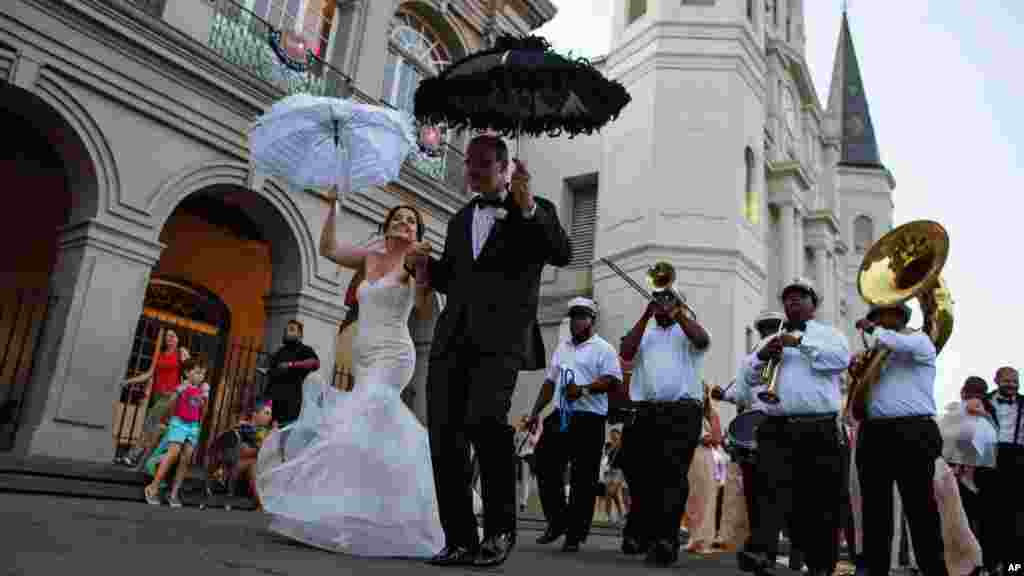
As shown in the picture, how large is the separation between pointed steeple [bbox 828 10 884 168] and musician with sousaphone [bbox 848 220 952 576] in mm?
41281

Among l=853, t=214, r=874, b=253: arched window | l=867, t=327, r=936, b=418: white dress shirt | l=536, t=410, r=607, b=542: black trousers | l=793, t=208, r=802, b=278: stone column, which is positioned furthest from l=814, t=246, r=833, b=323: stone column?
l=867, t=327, r=936, b=418: white dress shirt

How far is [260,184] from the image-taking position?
11789mm

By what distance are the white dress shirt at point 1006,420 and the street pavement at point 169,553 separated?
4.30 metres

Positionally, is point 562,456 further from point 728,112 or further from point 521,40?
point 728,112

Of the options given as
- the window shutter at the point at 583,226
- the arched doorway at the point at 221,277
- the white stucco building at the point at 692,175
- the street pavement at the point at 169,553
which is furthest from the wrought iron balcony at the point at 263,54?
the window shutter at the point at 583,226

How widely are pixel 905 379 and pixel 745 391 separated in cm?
158

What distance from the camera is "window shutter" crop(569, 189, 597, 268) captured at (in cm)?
2483

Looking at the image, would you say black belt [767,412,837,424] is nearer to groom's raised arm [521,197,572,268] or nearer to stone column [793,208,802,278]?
groom's raised arm [521,197,572,268]

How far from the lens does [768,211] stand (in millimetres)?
27500

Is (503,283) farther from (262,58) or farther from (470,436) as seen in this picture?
(262,58)

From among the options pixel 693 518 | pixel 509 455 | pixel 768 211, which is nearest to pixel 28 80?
pixel 509 455

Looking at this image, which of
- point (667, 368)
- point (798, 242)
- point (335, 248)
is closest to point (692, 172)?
point (798, 242)

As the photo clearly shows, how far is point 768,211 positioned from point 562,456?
2290cm

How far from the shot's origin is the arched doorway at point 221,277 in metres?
12.4
